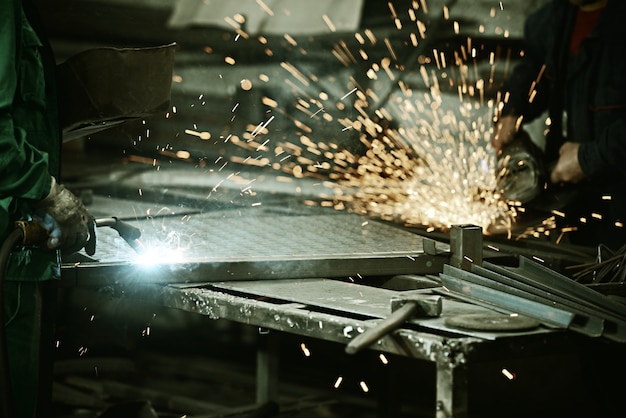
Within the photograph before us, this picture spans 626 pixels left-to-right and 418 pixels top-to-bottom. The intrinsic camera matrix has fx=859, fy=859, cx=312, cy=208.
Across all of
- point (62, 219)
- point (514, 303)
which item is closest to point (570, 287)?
point (514, 303)

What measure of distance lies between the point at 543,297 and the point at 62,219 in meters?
1.14

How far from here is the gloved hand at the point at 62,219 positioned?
207 centimetres

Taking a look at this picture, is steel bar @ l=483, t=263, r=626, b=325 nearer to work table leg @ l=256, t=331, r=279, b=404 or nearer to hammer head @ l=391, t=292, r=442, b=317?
hammer head @ l=391, t=292, r=442, b=317

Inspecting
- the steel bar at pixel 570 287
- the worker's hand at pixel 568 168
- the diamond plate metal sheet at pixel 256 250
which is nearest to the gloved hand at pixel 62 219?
the diamond plate metal sheet at pixel 256 250

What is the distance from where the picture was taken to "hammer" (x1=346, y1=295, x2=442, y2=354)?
160cm

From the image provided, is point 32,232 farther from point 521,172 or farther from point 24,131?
point 521,172

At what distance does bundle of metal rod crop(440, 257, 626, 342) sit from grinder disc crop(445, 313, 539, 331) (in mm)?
44

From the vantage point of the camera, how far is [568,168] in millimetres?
3525

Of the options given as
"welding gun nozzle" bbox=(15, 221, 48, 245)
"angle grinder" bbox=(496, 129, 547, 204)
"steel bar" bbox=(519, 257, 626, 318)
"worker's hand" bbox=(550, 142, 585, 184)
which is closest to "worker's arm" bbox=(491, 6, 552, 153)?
"angle grinder" bbox=(496, 129, 547, 204)

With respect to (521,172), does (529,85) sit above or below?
above

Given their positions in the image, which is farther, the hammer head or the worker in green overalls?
the worker in green overalls

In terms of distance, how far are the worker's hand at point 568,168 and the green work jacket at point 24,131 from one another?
2145 mm

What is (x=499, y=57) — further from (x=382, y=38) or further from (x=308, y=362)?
(x=308, y=362)

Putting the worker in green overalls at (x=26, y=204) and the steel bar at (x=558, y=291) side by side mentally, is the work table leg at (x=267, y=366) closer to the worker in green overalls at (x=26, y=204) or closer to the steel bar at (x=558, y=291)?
the worker in green overalls at (x=26, y=204)
